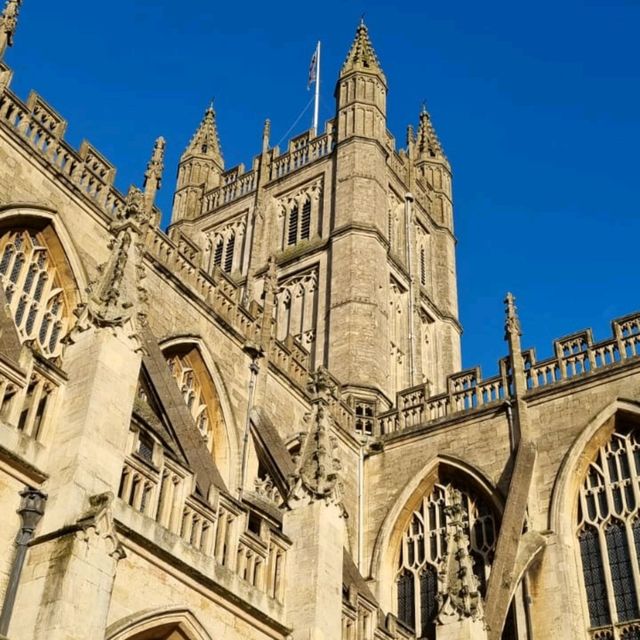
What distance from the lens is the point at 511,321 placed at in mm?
20688

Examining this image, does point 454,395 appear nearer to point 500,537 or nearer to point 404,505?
point 404,505

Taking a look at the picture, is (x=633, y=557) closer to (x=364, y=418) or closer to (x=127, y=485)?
(x=364, y=418)

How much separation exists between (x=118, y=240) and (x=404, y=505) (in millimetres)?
11320

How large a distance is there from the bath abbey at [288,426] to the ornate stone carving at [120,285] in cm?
3

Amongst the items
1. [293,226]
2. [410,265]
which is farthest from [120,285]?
[410,265]

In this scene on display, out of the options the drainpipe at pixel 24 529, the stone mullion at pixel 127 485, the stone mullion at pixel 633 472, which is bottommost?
the drainpipe at pixel 24 529

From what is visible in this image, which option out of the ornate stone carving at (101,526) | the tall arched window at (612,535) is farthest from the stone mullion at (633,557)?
the ornate stone carving at (101,526)

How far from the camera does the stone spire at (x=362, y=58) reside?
32.3 m

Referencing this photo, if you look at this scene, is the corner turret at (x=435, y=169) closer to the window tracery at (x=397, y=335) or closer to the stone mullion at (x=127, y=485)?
the window tracery at (x=397, y=335)

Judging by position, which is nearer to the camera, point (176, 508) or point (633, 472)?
point (176, 508)

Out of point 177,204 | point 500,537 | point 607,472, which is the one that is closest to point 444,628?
point 500,537

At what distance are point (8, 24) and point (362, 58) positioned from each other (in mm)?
18414

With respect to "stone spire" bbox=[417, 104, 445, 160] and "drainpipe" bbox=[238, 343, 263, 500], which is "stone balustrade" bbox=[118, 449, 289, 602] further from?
"stone spire" bbox=[417, 104, 445, 160]

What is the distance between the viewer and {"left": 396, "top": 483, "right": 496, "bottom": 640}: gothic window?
18.5 m
